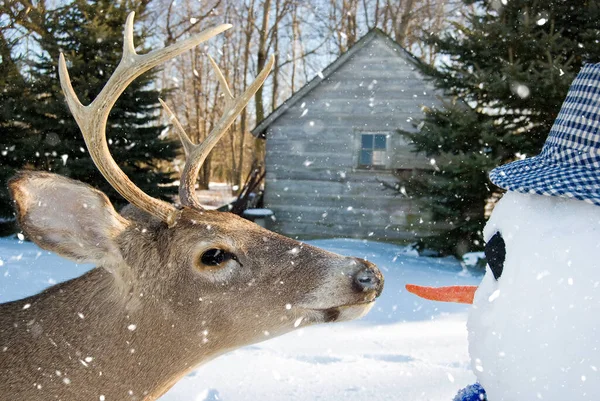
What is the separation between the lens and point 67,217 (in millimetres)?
2025

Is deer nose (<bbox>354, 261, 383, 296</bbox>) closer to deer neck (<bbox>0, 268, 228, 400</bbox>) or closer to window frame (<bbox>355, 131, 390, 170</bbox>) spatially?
deer neck (<bbox>0, 268, 228, 400</bbox>)

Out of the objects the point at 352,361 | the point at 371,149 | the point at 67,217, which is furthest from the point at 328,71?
the point at 67,217

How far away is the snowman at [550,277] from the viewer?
1601 millimetres

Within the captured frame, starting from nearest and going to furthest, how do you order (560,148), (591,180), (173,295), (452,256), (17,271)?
1. (591,180)
2. (560,148)
3. (173,295)
4. (17,271)
5. (452,256)

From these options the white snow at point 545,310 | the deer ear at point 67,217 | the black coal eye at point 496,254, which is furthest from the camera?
the black coal eye at point 496,254

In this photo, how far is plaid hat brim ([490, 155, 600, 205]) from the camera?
5.60 feet

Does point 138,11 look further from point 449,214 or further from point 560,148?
point 560,148

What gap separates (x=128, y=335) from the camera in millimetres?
2078

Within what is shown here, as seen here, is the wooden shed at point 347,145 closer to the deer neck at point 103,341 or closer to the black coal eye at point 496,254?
the black coal eye at point 496,254

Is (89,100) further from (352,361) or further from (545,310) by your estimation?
(545,310)

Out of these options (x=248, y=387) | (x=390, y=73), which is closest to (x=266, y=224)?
(x=390, y=73)

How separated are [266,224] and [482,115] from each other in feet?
20.4

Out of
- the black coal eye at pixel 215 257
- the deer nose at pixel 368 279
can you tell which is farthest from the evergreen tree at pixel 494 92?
the black coal eye at pixel 215 257

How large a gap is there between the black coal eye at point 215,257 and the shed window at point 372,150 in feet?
36.5
